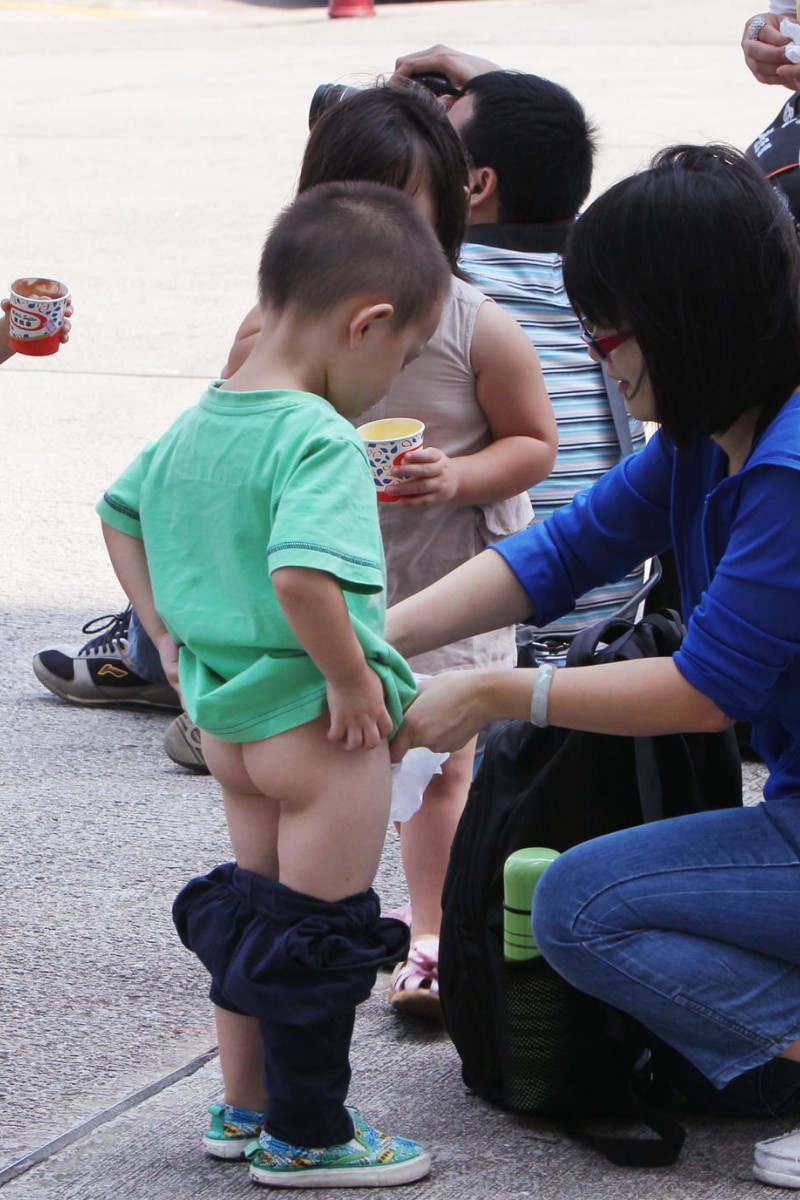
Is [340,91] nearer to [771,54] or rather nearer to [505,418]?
[505,418]

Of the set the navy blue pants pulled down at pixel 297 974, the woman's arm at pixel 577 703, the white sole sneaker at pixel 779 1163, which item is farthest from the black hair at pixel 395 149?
the white sole sneaker at pixel 779 1163

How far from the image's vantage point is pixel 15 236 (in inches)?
390

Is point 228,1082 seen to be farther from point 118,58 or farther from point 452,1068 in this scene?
point 118,58

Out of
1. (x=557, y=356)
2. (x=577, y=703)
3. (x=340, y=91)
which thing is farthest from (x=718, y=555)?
(x=340, y=91)

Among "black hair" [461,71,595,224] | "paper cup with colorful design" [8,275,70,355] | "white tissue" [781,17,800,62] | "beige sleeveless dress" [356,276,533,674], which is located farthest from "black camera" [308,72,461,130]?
"white tissue" [781,17,800,62]

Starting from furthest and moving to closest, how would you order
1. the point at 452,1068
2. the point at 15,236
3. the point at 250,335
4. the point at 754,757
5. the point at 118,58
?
the point at 118,58
the point at 15,236
the point at 754,757
the point at 250,335
the point at 452,1068

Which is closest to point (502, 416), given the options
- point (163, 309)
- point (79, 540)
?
point (79, 540)

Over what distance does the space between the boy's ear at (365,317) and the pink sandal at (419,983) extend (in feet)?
3.63

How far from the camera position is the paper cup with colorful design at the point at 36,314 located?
11.0 ft

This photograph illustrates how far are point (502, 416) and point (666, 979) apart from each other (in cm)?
118

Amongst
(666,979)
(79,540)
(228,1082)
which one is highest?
(666,979)

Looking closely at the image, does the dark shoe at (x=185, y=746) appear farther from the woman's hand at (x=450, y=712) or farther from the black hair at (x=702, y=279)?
the black hair at (x=702, y=279)

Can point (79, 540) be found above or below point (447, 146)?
below

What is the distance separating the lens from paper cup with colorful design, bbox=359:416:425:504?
2705mm
